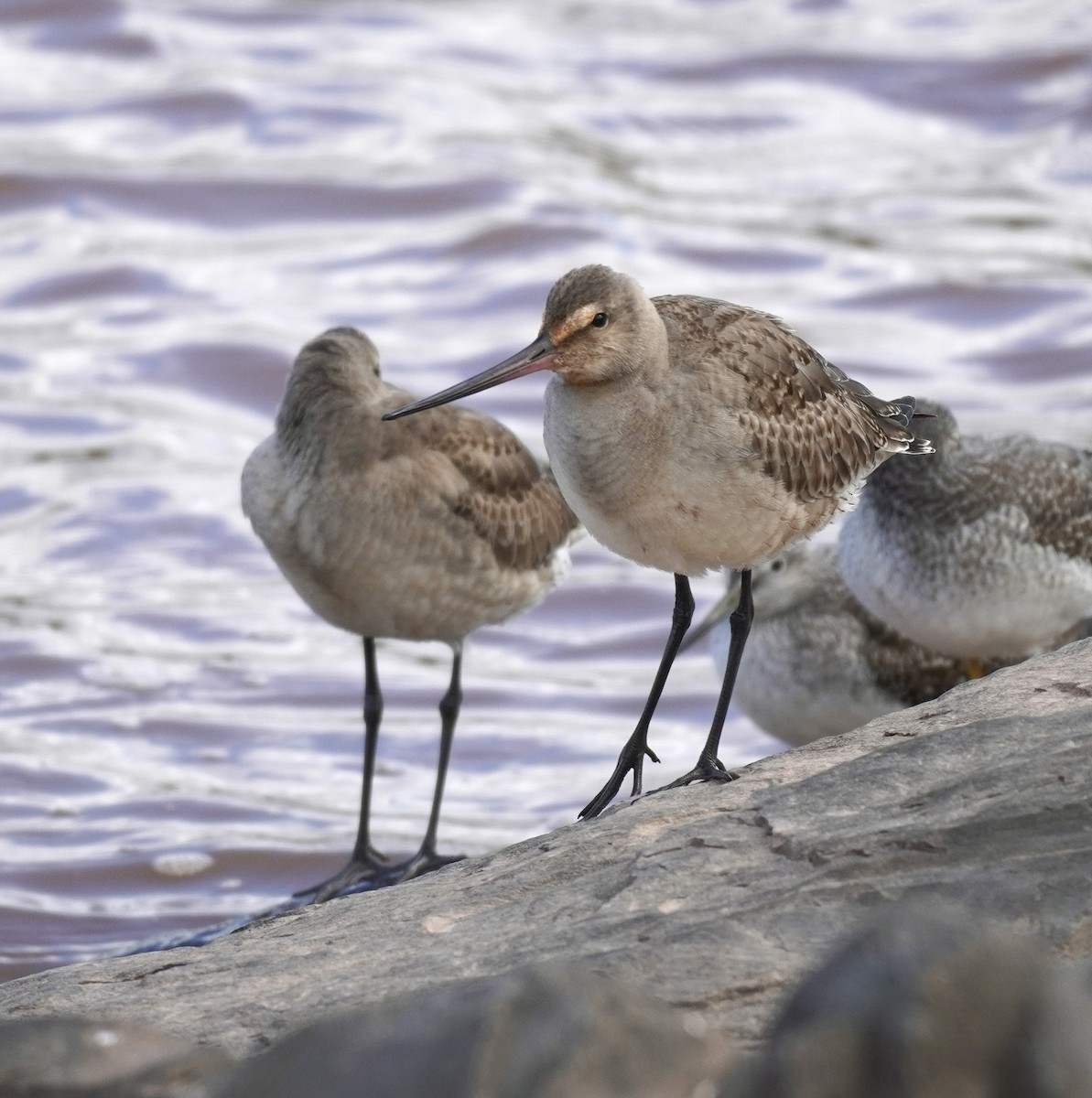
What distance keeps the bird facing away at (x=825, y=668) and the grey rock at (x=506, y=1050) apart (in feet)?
16.5

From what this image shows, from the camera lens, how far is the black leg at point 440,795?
723 centimetres

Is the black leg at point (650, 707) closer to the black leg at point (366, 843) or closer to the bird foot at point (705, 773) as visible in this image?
the bird foot at point (705, 773)

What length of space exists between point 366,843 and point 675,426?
8.73 ft

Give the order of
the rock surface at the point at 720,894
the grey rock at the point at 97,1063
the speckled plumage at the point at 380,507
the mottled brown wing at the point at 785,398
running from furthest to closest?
the speckled plumage at the point at 380,507, the mottled brown wing at the point at 785,398, the rock surface at the point at 720,894, the grey rock at the point at 97,1063

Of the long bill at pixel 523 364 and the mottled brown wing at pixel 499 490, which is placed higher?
the long bill at pixel 523 364

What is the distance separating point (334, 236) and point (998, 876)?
1133cm

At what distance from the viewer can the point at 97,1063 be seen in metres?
3.75

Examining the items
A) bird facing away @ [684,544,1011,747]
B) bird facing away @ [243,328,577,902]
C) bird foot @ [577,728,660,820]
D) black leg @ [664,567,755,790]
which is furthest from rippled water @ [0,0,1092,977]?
black leg @ [664,567,755,790]

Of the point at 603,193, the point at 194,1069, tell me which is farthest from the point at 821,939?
the point at 603,193

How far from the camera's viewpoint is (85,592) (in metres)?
10.8

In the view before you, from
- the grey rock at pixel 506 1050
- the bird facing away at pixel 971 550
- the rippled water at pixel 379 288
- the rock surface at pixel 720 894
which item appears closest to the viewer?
the grey rock at pixel 506 1050

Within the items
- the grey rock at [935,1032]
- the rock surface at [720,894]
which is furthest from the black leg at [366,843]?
the grey rock at [935,1032]

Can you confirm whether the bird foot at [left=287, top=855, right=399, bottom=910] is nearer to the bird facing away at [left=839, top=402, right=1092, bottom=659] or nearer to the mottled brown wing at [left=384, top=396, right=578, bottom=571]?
the mottled brown wing at [left=384, top=396, right=578, bottom=571]

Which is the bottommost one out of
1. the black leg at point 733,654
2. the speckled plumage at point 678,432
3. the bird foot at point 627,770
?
the bird foot at point 627,770
